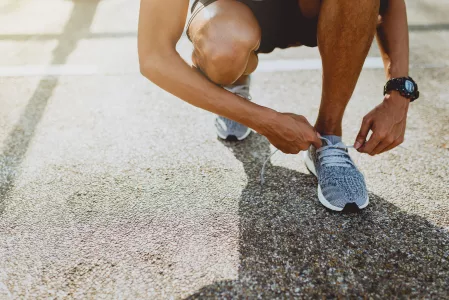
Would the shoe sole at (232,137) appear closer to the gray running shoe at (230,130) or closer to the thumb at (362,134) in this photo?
the gray running shoe at (230,130)

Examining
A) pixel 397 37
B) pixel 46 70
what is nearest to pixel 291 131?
pixel 397 37

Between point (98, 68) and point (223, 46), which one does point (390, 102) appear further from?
point (98, 68)

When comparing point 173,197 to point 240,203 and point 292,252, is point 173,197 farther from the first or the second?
point 292,252

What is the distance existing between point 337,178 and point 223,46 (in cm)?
65

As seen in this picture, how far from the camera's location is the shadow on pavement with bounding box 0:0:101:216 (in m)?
1.77

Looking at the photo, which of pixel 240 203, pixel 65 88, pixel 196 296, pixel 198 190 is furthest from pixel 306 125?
pixel 65 88

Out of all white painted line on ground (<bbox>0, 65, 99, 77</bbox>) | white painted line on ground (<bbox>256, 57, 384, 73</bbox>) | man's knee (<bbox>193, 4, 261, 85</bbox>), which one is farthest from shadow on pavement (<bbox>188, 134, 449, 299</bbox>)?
white painted line on ground (<bbox>0, 65, 99, 77</bbox>)

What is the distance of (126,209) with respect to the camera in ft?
5.14

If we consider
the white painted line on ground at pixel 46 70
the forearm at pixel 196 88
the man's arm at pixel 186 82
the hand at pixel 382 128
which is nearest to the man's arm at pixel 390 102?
the hand at pixel 382 128

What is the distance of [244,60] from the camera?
4.89ft

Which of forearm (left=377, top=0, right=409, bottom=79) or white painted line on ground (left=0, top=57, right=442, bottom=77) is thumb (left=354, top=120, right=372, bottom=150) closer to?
forearm (left=377, top=0, right=409, bottom=79)

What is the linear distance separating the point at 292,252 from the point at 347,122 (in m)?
0.94

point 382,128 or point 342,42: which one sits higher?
point 342,42

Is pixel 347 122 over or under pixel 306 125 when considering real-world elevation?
under
